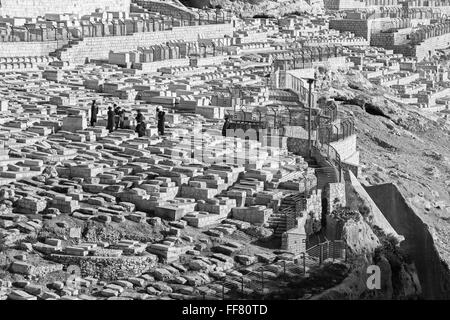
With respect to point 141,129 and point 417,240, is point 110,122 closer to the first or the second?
point 141,129

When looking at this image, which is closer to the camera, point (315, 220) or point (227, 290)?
point (227, 290)

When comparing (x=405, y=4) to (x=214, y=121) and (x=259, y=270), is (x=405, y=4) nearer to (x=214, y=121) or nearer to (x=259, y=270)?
(x=214, y=121)

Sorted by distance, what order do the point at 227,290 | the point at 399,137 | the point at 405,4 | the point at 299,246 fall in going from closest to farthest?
the point at 227,290 < the point at 299,246 < the point at 399,137 < the point at 405,4

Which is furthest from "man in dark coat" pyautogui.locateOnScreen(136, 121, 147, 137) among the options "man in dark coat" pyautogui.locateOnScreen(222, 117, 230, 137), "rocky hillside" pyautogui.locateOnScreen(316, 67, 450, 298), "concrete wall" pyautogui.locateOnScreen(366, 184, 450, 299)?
"concrete wall" pyautogui.locateOnScreen(366, 184, 450, 299)

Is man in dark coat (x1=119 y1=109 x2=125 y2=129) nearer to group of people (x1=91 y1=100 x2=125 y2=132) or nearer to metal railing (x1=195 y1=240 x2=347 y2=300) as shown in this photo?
group of people (x1=91 y1=100 x2=125 y2=132)

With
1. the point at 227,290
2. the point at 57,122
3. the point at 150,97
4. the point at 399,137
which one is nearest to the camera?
the point at 227,290

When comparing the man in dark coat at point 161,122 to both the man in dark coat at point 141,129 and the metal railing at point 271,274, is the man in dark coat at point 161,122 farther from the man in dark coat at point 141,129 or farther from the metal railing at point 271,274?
the metal railing at point 271,274

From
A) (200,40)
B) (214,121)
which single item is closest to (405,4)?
(200,40)

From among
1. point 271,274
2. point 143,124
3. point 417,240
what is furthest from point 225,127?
point 271,274
